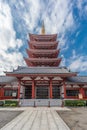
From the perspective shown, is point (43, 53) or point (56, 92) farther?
point (43, 53)

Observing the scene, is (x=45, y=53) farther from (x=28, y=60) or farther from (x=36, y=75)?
(x=36, y=75)

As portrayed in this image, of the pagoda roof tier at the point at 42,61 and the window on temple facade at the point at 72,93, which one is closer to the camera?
the window on temple facade at the point at 72,93

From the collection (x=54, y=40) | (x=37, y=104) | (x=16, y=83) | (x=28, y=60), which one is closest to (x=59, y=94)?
(x=37, y=104)

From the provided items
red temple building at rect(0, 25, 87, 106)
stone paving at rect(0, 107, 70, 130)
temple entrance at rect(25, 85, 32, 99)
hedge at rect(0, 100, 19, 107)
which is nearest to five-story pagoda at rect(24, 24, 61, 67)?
red temple building at rect(0, 25, 87, 106)

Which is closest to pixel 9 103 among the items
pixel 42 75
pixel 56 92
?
pixel 42 75

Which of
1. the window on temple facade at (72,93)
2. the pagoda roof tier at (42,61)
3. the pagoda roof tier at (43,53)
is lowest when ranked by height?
the window on temple facade at (72,93)

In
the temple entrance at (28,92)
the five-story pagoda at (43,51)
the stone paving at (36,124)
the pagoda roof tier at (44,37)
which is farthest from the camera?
the pagoda roof tier at (44,37)

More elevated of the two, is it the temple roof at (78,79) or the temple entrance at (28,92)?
the temple roof at (78,79)

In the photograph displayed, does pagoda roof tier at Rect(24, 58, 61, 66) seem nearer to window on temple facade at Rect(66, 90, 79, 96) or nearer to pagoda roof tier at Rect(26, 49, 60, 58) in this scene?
pagoda roof tier at Rect(26, 49, 60, 58)

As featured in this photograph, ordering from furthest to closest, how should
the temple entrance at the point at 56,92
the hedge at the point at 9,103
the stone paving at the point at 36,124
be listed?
the temple entrance at the point at 56,92 < the hedge at the point at 9,103 < the stone paving at the point at 36,124

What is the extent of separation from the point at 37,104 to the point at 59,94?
19.7 feet

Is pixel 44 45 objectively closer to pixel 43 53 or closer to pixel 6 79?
pixel 43 53

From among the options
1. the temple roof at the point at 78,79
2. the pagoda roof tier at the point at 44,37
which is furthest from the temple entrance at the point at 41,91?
the pagoda roof tier at the point at 44,37

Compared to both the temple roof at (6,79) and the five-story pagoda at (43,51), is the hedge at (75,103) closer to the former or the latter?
the temple roof at (6,79)
